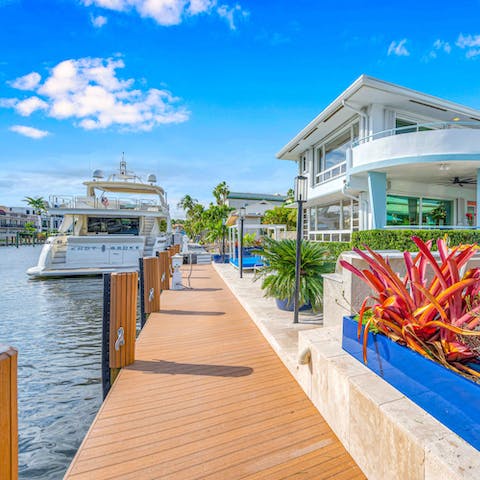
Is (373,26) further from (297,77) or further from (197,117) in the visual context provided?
(197,117)

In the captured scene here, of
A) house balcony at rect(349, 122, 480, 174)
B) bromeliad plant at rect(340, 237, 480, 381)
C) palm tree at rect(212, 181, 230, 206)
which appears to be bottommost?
bromeliad plant at rect(340, 237, 480, 381)

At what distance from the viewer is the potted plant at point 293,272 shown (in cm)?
516

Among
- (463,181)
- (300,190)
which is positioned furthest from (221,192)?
(300,190)

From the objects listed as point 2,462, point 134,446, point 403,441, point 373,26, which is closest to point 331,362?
point 403,441

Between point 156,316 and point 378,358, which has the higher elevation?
point 378,358

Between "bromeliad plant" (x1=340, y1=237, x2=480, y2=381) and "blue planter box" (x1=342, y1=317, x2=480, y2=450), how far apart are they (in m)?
0.08

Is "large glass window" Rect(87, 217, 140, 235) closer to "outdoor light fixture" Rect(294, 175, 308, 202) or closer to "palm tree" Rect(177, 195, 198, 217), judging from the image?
"outdoor light fixture" Rect(294, 175, 308, 202)

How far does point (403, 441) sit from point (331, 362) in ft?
2.71

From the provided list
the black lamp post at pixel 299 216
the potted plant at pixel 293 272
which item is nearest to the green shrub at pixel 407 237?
the potted plant at pixel 293 272

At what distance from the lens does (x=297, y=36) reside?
31.1 ft

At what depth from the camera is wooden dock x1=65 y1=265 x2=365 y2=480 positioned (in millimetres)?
1934

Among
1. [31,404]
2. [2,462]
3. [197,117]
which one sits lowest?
[31,404]

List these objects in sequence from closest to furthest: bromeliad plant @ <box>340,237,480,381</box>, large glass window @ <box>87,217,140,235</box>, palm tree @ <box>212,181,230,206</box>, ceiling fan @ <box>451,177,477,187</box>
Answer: bromeliad plant @ <box>340,237,480,381</box> → ceiling fan @ <box>451,177,477,187</box> → large glass window @ <box>87,217,140,235</box> → palm tree @ <box>212,181,230,206</box>

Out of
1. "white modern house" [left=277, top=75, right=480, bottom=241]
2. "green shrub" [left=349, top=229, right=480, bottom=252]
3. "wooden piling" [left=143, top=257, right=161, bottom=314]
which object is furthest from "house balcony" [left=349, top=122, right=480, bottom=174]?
"wooden piling" [left=143, top=257, right=161, bottom=314]
